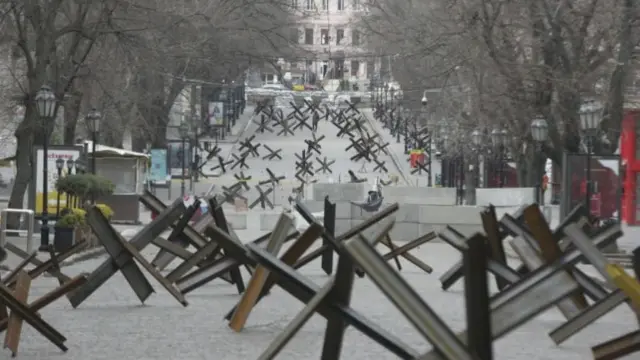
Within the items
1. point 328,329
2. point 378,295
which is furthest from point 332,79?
point 328,329

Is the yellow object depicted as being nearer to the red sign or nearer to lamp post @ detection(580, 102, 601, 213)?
lamp post @ detection(580, 102, 601, 213)

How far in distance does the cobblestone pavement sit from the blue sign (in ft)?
121

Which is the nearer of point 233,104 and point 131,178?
point 131,178

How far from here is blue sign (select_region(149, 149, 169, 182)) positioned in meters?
55.1

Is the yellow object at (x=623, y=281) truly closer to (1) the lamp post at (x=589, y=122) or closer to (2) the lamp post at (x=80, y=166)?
(1) the lamp post at (x=589, y=122)

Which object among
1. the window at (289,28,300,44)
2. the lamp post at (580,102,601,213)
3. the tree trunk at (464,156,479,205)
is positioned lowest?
the tree trunk at (464,156,479,205)

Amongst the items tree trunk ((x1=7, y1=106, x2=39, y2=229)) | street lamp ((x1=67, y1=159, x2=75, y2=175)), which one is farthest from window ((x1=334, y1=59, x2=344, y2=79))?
tree trunk ((x1=7, y1=106, x2=39, y2=229))

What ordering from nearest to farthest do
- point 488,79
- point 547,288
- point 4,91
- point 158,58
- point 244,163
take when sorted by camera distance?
point 547,288
point 158,58
point 488,79
point 4,91
point 244,163

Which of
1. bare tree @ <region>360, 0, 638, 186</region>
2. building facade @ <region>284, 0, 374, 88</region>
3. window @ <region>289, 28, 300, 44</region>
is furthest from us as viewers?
building facade @ <region>284, 0, 374, 88</region>

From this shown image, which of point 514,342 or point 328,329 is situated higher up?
point 328,329

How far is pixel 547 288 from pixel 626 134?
40.9m

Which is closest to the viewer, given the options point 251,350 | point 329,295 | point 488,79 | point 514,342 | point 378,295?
point 329,295

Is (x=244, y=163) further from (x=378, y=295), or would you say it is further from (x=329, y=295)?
(x=329, y=295)

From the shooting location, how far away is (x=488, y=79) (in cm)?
3491
